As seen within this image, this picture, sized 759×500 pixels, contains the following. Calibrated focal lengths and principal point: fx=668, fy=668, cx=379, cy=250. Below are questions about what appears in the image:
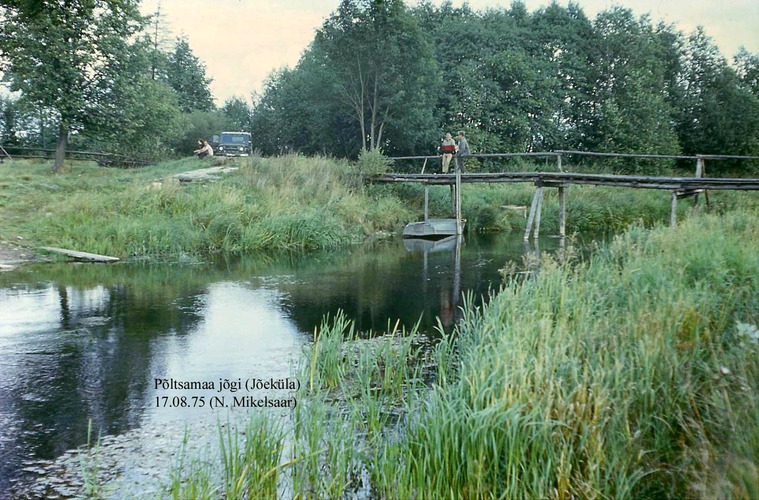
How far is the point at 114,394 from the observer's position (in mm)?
7531

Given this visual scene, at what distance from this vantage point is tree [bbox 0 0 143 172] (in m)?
25.1

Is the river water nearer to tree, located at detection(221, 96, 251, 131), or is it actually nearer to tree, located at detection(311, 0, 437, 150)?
tree, located at detection(311, 0, 437, 150)

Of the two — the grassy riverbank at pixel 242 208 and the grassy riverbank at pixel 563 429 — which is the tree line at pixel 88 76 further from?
the grassy riverbank at pixel 563 429

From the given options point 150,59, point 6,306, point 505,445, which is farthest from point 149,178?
point 505,445

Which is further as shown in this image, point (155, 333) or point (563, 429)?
point (155, 333)

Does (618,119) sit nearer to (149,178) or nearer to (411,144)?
(411,144)

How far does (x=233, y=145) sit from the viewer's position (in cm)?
3712

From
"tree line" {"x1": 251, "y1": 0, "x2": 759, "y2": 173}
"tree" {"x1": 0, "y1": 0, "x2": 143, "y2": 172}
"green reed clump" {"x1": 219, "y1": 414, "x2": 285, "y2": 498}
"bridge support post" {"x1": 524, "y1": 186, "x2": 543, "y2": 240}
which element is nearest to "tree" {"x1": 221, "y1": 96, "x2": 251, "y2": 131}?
"tree line" {"x1": 251, "y1": 0, "x2": 759, "y2": 173}

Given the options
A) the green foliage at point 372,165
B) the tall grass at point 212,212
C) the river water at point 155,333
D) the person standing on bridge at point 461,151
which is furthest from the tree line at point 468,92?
the river water at point 155,333

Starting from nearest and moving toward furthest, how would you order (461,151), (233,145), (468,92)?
(461,151), (233,145), (468,92)

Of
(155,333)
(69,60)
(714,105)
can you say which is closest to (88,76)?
(69,60)

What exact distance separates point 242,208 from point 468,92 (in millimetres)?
22430

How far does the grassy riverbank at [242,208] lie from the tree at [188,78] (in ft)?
82.4

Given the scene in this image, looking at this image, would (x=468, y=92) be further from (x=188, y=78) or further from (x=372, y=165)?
(x=188, y=78)
